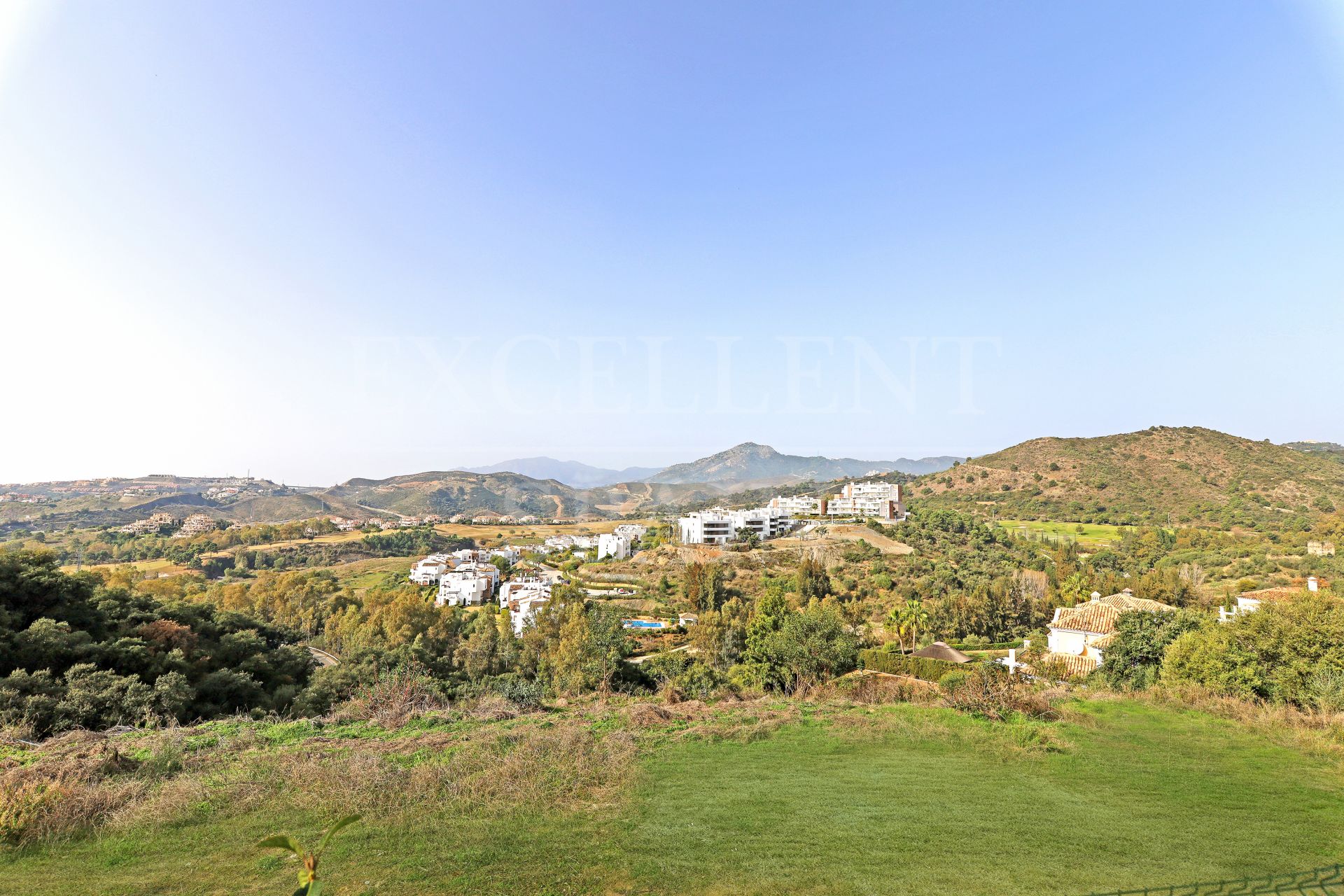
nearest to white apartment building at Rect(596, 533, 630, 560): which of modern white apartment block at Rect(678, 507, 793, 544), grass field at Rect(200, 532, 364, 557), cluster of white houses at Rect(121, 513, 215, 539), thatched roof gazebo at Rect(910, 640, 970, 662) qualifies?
modern white apartment block at Rect(678, 507, 793, 544)

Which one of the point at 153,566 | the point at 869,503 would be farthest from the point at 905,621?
the point at 153,566

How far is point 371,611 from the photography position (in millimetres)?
34500

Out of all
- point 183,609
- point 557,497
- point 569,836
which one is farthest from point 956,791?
point 557,497

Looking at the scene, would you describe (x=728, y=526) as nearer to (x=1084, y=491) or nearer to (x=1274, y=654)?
(x=1084, y=491)

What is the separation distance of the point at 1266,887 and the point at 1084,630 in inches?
934

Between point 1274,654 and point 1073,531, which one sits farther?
point 1073,531

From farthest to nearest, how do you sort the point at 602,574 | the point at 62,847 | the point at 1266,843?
1. the point at 602,574
2. the point at 1266,843
3. the point at 62,847

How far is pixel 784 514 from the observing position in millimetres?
81375

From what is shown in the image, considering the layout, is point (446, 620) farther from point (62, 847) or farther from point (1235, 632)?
point (1235, 632)

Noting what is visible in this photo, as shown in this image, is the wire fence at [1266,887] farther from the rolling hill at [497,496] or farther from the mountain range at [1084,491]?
the rolling hill at [497,496]

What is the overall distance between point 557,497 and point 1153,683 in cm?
15330

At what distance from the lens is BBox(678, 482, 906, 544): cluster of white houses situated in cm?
6862

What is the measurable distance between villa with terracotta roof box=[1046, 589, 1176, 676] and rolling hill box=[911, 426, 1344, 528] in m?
37.5

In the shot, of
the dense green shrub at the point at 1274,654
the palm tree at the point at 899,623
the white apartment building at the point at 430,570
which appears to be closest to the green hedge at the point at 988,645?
the palm tree at the point at 899,623
